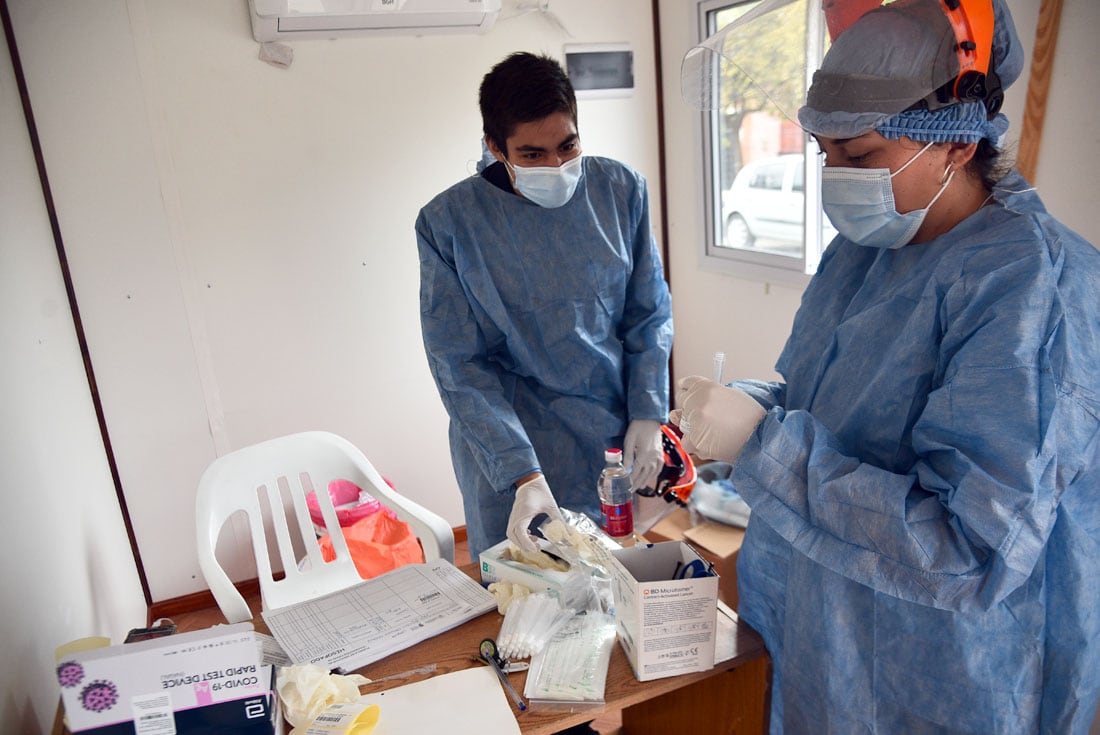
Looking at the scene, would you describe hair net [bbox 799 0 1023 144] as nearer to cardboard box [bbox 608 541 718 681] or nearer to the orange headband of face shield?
the orange headband of face shield

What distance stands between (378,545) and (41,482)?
122cm

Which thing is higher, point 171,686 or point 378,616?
point 171,686

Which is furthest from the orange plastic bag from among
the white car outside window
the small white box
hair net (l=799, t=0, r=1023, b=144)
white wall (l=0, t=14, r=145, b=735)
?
hair net (l=799, t=0, r=1023, b=144)

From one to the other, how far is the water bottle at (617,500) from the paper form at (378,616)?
312 millimetres

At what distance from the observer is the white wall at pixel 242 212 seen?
2.40 meters

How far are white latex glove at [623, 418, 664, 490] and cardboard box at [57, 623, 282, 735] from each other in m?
0.96

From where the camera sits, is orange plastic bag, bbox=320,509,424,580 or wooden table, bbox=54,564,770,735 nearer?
wooden table, bbox=54,564,770,735

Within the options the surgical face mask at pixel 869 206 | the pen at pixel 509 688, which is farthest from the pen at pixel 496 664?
Result: the surgical face mask at pixel 869 206

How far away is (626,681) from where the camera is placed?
1.08m

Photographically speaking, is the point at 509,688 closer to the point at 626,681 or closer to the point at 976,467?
the point at 626,681

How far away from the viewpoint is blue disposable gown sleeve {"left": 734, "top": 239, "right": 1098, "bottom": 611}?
0.76 metres

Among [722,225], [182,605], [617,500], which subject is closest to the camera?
[617,500]

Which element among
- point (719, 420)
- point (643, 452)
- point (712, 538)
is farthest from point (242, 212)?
point (719, 420)

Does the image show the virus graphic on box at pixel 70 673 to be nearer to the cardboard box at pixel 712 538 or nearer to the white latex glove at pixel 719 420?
the white latex glove at pixel 719 420
